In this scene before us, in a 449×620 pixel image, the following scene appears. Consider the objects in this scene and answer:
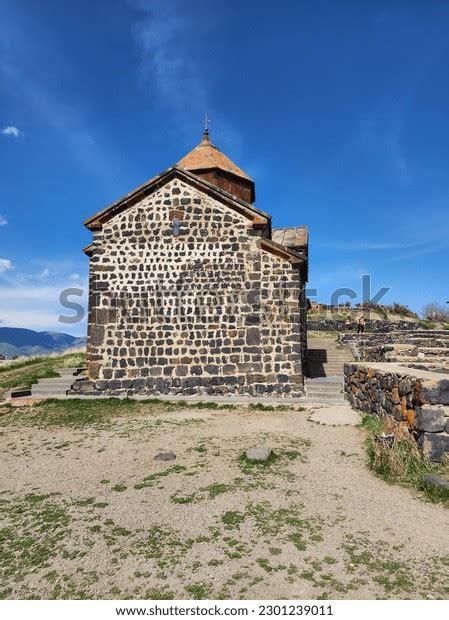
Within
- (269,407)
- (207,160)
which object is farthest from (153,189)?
(269,407)

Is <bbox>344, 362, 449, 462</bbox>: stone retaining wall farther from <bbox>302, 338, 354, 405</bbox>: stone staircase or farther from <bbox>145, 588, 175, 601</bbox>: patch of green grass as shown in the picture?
<bbox>145, 588, 175, 601</bbox>: patch of green grass

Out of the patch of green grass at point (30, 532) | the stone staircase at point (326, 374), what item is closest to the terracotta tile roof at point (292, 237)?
the stone staircase at point (326, 374)

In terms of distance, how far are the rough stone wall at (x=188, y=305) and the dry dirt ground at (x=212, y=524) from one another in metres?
5.09

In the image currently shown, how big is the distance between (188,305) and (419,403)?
8334 mm

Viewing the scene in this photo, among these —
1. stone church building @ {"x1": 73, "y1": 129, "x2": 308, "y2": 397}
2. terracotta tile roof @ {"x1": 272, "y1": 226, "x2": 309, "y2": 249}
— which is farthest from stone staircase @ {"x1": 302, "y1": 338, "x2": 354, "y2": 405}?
terracotta tile roof @ {"x1": 272, "y1": 226, "x2": 309, "y2": 249}

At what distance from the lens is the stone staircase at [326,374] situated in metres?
12.2

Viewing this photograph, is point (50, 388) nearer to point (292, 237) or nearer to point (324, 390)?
point (324, 390)

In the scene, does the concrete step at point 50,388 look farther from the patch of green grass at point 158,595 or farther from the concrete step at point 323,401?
the patch of green grass at point 158,595

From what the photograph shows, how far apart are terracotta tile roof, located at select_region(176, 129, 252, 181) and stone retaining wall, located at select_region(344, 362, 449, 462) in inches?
471

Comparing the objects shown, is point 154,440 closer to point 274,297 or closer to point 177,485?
point 177,485

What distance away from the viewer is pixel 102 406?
11.4 meters

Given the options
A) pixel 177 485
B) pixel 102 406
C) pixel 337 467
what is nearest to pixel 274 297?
pixel 102 406

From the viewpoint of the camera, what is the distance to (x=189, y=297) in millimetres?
13352

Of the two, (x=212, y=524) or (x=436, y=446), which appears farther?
(x=436, y=446)
